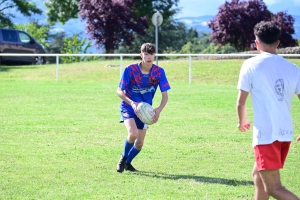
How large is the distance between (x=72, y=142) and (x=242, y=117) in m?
5.78

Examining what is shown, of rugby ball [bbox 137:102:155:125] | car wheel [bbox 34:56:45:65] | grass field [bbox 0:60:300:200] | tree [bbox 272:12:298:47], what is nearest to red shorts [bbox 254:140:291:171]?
grass field [bbox 0:60:300:200]

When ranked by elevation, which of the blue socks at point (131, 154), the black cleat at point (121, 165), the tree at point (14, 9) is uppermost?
the tree at point (14, 9)

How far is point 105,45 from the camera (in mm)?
40188

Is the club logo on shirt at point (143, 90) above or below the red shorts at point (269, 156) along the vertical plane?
above

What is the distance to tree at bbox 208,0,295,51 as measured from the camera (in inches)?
1478

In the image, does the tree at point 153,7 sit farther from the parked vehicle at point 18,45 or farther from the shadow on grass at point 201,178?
the shadow on grass at point 201,178

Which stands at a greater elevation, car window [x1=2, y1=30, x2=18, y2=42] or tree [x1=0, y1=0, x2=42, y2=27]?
tree [x1=0, y1=0, x2=42, y2=27]

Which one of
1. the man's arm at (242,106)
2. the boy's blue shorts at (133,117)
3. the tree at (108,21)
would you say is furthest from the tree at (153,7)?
the man's arm at (242,106)

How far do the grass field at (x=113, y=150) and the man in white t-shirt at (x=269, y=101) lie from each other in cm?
180

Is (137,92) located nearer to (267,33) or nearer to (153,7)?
(267,33)

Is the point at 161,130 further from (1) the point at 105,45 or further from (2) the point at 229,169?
(1) the point at 105,45

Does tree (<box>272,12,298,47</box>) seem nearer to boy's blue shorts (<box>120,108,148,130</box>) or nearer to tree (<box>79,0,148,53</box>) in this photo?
tree (<box>79,0,148,53</box>)

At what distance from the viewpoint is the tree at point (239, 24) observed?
37.5 meters

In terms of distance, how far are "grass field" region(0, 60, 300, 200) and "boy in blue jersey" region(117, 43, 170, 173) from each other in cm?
34
